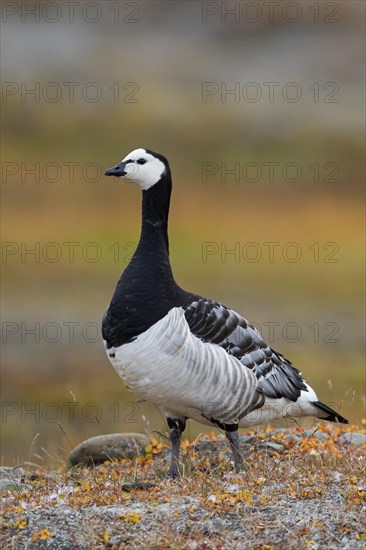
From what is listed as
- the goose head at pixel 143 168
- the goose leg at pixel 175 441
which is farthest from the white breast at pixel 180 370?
the goose head at pixel 143 168

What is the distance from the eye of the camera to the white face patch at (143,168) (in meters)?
11.7

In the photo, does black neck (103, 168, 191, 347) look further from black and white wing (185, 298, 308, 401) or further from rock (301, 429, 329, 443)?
rock (301, 429, 329, 443)

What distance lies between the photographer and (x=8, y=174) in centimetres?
5547

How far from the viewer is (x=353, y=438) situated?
1277cm

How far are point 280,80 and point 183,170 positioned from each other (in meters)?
14.9

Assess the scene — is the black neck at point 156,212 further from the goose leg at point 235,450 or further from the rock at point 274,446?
the rock at point 274,446

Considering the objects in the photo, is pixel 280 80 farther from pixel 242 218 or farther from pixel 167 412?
pixel 167 412

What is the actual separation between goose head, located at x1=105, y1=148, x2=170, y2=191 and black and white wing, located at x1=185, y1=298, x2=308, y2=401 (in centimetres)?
141

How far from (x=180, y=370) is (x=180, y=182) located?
42.4 meters

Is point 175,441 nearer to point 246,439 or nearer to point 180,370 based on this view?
point 180,370

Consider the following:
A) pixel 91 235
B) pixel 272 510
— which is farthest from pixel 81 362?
pixel 91 235

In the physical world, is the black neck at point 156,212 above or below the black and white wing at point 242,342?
above

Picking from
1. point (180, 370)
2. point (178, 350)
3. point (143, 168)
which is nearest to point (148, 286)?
point (178, 350)

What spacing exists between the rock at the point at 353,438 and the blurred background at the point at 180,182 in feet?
12.5
